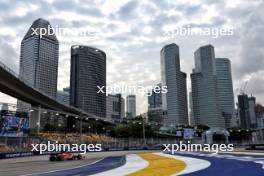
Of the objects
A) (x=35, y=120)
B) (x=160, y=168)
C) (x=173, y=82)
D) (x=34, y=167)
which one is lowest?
(x=34, y=167)

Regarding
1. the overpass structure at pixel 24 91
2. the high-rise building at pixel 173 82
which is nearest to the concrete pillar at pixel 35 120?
the overpass structure at pixel 24 91

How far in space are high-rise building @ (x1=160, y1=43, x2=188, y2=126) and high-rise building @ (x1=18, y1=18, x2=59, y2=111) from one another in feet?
241

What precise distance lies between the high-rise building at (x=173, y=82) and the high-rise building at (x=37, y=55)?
241 feet

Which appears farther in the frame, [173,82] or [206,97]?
[206,97]

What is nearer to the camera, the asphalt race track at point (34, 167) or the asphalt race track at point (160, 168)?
the asphalt race track at point (160, 168)

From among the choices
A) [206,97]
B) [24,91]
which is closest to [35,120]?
[24,91]

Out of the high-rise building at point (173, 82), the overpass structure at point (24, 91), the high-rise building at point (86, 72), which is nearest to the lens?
the overpass structure at point (24, 91)

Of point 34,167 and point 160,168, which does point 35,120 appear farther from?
point 160,168

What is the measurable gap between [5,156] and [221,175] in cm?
3399

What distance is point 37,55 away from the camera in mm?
102062

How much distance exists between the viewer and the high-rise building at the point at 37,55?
10150 cm

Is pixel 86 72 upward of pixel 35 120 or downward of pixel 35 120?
upward

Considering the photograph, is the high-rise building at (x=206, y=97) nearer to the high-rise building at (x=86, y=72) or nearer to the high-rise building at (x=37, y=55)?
the high-rise building at (x=86, y=72)

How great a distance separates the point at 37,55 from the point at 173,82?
9606 cm
